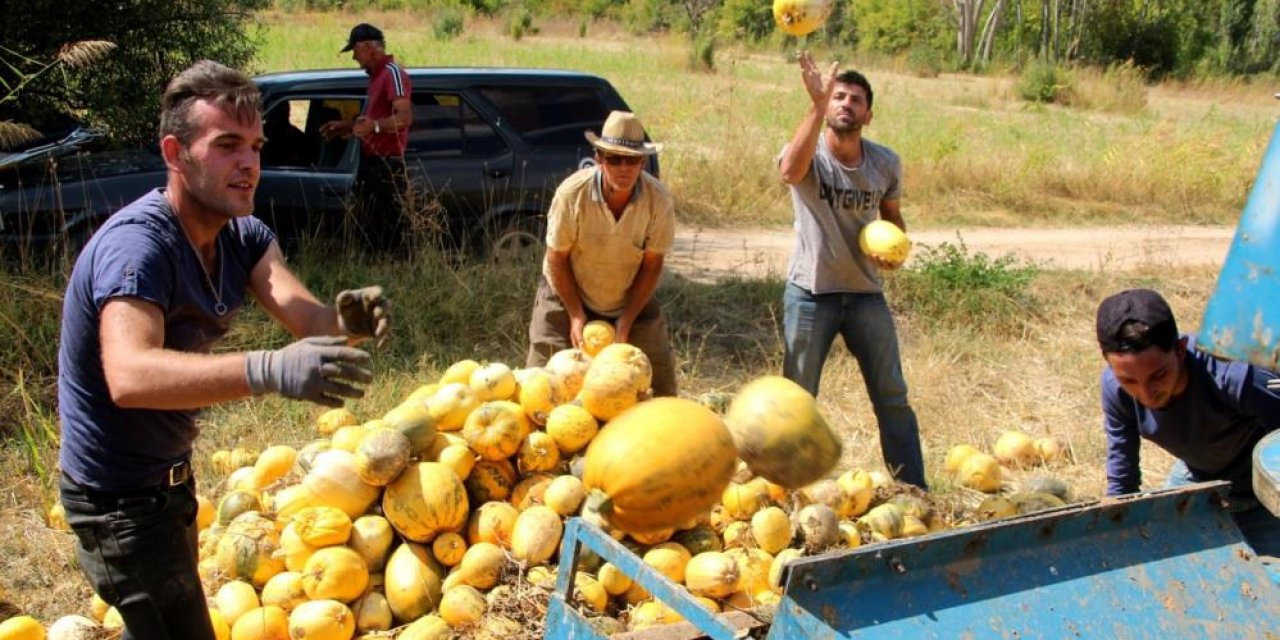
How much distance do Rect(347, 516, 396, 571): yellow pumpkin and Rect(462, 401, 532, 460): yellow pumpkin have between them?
39 centimetres

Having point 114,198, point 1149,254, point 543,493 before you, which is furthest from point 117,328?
point 1149,254

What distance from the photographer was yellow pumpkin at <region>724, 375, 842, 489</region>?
2.76m

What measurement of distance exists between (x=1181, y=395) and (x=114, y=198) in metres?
5.89

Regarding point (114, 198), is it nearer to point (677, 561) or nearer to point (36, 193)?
point (36, 193)

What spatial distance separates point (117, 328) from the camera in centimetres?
242

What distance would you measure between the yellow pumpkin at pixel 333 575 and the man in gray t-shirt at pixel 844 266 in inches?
92.2

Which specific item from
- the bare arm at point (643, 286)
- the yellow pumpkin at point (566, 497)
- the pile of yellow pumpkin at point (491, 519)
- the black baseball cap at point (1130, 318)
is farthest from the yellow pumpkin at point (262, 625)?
the black baseball cap at point (1130, 318)

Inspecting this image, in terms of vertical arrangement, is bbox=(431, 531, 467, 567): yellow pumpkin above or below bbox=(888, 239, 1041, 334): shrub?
above

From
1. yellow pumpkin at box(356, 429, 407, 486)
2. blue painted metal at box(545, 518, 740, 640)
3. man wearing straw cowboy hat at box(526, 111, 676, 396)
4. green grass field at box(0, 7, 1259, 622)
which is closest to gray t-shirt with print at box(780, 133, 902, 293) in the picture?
man wearing straw cowboy hat at box(526, 111, 676, 396)

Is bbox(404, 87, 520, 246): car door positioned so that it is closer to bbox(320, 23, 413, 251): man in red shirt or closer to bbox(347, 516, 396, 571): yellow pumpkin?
bbox(320, 23, 413, 251): man in red shirt

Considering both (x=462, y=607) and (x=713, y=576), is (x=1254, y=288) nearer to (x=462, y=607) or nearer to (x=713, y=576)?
(x=713, y=576)

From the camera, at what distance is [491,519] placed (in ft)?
11.5

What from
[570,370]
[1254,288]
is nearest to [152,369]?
[570,370]

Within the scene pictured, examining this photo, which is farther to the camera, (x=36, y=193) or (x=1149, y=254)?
(x=1149, y=254)
